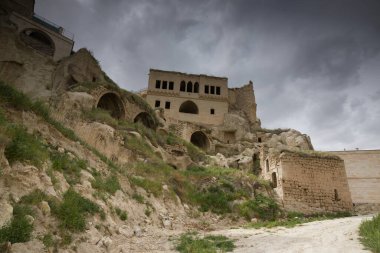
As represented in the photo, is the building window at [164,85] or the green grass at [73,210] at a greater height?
the building window at [164,85]

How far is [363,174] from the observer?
29891mm

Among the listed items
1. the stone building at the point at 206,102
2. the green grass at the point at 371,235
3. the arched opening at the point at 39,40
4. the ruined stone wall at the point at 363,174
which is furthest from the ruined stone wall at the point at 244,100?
the green grass at the point at 371,235

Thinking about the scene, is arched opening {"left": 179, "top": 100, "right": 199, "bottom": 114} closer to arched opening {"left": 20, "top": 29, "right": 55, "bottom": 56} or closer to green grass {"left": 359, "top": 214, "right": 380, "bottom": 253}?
arched opening {"left": 20, "top": 29, "right": 55, "bottom": 56}

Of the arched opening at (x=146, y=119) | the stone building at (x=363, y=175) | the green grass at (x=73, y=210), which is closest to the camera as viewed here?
the green grass at (x=73, y=210)

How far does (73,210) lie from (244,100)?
131 feet

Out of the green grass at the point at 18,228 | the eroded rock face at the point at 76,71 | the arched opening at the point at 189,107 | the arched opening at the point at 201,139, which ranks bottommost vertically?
the green grass at the point at 18,228

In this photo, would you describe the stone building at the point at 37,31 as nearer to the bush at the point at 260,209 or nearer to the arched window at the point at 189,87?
the arched window at the point at 189,87

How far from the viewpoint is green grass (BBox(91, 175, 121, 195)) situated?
8574 mm

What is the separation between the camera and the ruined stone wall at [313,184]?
1797 centimetres

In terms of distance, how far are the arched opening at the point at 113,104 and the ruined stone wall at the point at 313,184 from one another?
12148 millimetres

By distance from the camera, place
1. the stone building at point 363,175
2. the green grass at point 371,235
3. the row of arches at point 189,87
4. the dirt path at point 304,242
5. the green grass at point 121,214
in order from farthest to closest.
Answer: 1. the row of arches at point 189,87
2. the stone building at point 363,175
3. the green grass at point 121,214
4. the dirt path at point 304,242
5. the green grass at point 371,235

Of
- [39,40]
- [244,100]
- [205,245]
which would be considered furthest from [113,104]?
[244,100]

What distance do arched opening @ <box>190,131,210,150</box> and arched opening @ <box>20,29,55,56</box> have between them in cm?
1706

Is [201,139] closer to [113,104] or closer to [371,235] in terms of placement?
[113,104]
